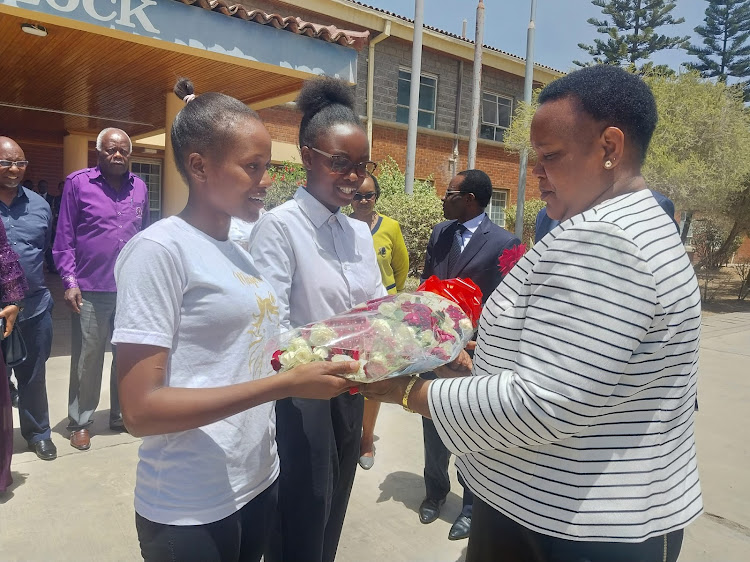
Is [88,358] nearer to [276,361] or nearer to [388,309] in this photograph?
[276,361]

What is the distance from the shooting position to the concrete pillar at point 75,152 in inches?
463

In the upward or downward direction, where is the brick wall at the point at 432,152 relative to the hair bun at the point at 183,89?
upward

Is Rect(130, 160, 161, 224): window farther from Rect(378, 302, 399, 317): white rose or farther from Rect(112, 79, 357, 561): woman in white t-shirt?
Rect(378, 302, 399, 317): white rose

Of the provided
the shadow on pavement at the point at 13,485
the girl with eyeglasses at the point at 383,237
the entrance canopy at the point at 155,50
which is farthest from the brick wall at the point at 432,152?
the shadow on pavement at the point at 13,485

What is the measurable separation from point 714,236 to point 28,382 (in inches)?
701

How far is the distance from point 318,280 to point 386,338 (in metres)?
0.60

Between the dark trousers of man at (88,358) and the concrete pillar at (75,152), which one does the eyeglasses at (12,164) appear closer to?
the dark trousers of man at (88,358)

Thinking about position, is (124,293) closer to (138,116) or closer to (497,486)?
(497,486)

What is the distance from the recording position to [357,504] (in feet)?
11.1

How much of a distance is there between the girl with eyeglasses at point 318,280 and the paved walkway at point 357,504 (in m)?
0.96

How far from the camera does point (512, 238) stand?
344cm

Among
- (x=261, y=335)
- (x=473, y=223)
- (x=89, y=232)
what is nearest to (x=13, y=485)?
(x=89, y=232)

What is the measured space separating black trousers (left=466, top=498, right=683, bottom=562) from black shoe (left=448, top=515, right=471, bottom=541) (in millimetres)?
1658

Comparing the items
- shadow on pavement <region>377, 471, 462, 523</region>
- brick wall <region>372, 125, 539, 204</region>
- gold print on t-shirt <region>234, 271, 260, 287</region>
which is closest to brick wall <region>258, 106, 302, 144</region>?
brick wall <region>372, 125, 539, 204</region>
